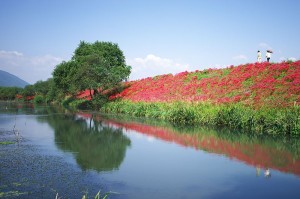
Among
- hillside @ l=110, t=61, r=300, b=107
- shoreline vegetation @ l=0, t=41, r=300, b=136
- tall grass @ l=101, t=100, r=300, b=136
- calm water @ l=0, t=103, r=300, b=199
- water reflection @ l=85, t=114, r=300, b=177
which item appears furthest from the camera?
hillside @ l=110, t=61, r=300, b=107

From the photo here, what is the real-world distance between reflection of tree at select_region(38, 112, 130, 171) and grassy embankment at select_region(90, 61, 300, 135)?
7.51 meters

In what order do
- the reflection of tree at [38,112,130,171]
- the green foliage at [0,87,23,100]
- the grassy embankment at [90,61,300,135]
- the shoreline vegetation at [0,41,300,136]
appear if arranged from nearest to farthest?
1. the reflection of tree at [38,112,130,171]
2. the grassy embankment at [90,61,300,135]
3. the shoreline vegetation at [0,41,300,136]
4. the green foliage at [0,87,23,100]

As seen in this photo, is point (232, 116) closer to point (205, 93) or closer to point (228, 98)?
point (228, 98)

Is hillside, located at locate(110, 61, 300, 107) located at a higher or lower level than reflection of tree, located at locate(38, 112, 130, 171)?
higher

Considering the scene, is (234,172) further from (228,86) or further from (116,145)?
(228,86)

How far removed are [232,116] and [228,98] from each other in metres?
7.04

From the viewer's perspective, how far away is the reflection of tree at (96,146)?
11.6m

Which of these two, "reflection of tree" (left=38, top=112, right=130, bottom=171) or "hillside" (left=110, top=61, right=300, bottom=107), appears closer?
"reflection of tree" (left=38, top=112, right=130, bottom=171)

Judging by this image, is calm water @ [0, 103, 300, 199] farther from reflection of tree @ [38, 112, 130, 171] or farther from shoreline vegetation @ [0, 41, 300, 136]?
shoreline vegetation @ [0, 41, 300, 136]

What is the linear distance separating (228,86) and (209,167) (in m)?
21.9

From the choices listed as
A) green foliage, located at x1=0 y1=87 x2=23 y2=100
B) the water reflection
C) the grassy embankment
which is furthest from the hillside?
green foliage, located at x1=0 y1=87 x2=23 y2=100

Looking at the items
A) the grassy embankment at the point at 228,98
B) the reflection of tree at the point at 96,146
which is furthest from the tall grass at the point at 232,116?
the reflection of tree at the point at 96,146

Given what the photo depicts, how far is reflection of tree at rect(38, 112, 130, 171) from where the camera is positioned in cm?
1156

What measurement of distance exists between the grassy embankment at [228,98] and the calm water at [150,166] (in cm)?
213
